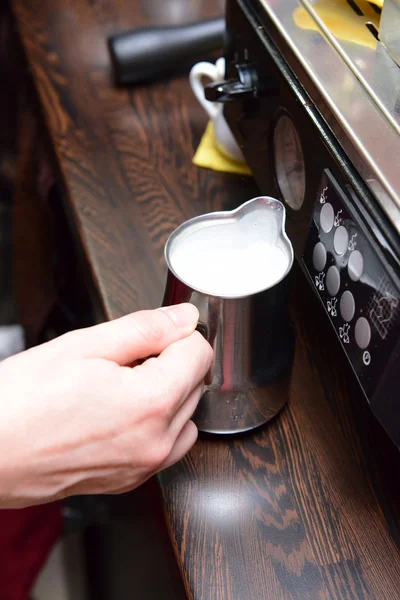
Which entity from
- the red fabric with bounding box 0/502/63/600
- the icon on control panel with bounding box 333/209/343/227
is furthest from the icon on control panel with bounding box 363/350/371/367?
the red fabric with bounding box 0/502/63/600

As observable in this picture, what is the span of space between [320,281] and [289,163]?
6.8 inches

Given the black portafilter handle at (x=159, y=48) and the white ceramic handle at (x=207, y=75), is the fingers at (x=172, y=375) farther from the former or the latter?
the black portafilter handle at (x=159, y=48)

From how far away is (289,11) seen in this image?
586mm

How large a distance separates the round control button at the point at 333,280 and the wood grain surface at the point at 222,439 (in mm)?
158

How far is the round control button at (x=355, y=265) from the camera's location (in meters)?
0.44

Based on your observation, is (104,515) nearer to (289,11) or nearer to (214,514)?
(214,514)

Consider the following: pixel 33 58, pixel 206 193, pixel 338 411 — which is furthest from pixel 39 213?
pixel 338 411

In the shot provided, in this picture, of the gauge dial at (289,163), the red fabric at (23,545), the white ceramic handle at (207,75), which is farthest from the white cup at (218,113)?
the red fabric at (23,545)

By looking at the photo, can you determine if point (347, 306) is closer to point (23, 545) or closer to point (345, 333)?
point (345, 333)

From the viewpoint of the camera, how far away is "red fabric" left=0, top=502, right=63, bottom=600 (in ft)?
2.98

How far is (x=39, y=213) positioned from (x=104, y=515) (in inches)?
23.5

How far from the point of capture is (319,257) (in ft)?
1.64

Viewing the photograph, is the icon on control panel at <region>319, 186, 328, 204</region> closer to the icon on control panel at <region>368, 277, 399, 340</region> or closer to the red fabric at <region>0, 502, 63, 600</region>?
the icon on control panel at <region>368, 277, 399, 340</region>

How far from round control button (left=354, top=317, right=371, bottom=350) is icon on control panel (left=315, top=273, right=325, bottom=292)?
59mm
